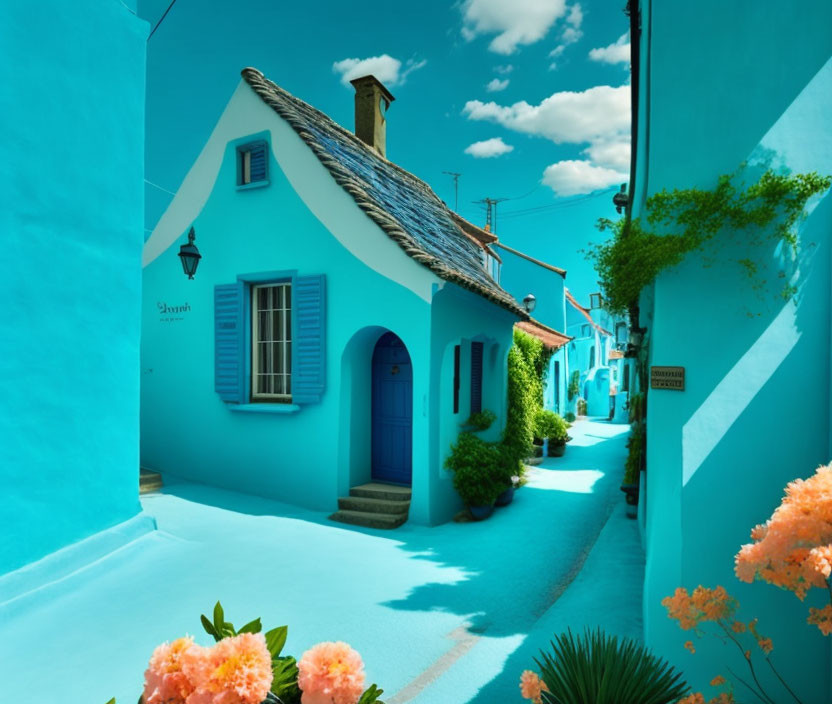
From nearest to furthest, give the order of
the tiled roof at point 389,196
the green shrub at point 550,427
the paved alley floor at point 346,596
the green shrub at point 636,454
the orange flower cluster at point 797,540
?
the orange flower cluster at point 797,540 < the paved alley floor at point 346,596 < the green shrub at point 636,454 < the tiled roof at point 389,196 < the green shrub at point 550,427

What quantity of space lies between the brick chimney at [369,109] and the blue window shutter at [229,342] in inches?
239

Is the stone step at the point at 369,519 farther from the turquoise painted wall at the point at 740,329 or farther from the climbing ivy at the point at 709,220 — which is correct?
the climbing ivy at the point at 709,220

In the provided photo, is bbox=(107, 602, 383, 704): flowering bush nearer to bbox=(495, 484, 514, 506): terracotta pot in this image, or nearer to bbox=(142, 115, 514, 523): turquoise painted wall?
bbox=(142, 115, 514, 523): turquoise painted wall

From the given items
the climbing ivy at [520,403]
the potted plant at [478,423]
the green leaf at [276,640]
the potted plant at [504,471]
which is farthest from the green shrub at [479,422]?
the green leaf at [276,640]

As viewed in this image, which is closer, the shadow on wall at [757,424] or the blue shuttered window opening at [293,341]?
the shadow on wall at [757,424]

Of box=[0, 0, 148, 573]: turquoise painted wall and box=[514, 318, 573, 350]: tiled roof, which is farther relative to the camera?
box=[514, 318, 573, 350]: tiled roof

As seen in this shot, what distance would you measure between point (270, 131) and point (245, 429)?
526cm

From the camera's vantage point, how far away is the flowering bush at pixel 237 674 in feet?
5.20

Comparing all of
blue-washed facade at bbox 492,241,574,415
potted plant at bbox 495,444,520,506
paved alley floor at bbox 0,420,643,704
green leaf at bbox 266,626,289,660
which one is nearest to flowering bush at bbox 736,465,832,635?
green leaf at bbox 266,626,289,660

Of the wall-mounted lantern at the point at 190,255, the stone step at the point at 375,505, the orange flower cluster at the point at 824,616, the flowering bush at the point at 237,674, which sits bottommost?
the stone step at the point at 375,505

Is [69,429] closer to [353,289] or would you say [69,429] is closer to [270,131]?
[353,289]

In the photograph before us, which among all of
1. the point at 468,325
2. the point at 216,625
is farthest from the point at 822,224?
the point at 468,325

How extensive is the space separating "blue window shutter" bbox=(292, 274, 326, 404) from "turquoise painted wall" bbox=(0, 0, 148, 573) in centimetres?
286

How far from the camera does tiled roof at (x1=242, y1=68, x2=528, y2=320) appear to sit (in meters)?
7.82
